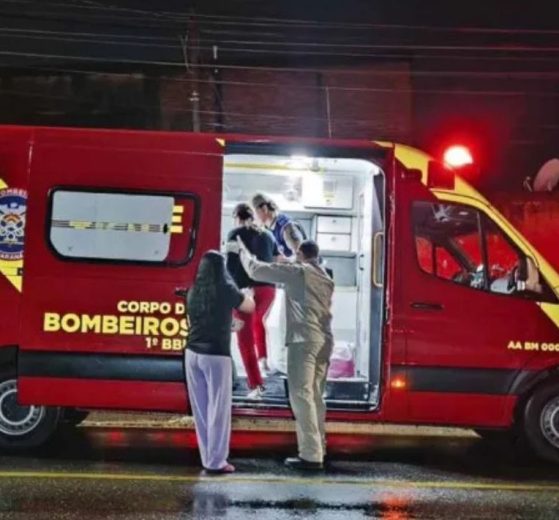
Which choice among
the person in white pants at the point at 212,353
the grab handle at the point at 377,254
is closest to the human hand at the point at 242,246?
the grab handle at the point at 377,254

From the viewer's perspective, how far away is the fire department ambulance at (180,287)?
8.10 meters

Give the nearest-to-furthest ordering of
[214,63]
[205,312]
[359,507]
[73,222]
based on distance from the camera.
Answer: [359,507], [205,312], [73,222], [214,63]

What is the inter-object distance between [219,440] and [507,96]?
15797 millimetres

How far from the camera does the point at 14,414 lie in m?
8.27

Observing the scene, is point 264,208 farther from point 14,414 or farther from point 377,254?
point 14,414

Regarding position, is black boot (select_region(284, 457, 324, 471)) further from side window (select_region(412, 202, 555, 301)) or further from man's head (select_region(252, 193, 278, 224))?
man's head (select_region(252, 193, 278, 224))

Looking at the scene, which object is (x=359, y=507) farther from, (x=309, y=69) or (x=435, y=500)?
(x=309, y=69)

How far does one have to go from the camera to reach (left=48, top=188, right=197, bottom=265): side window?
26.8ft

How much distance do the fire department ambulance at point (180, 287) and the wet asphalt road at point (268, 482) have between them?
44 cm

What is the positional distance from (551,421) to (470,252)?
170 centimetres

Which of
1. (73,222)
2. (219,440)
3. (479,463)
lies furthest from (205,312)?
(479,463)

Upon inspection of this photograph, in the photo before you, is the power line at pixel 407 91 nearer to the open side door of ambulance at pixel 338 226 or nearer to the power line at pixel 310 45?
the power line at pixel 310 45

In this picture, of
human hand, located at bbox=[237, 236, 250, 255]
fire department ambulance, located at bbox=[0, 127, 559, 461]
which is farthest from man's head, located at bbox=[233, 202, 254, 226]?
fire department ambulance, located at bbox=[0, 127, 559, 461]

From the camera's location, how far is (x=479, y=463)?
8.43 meters
